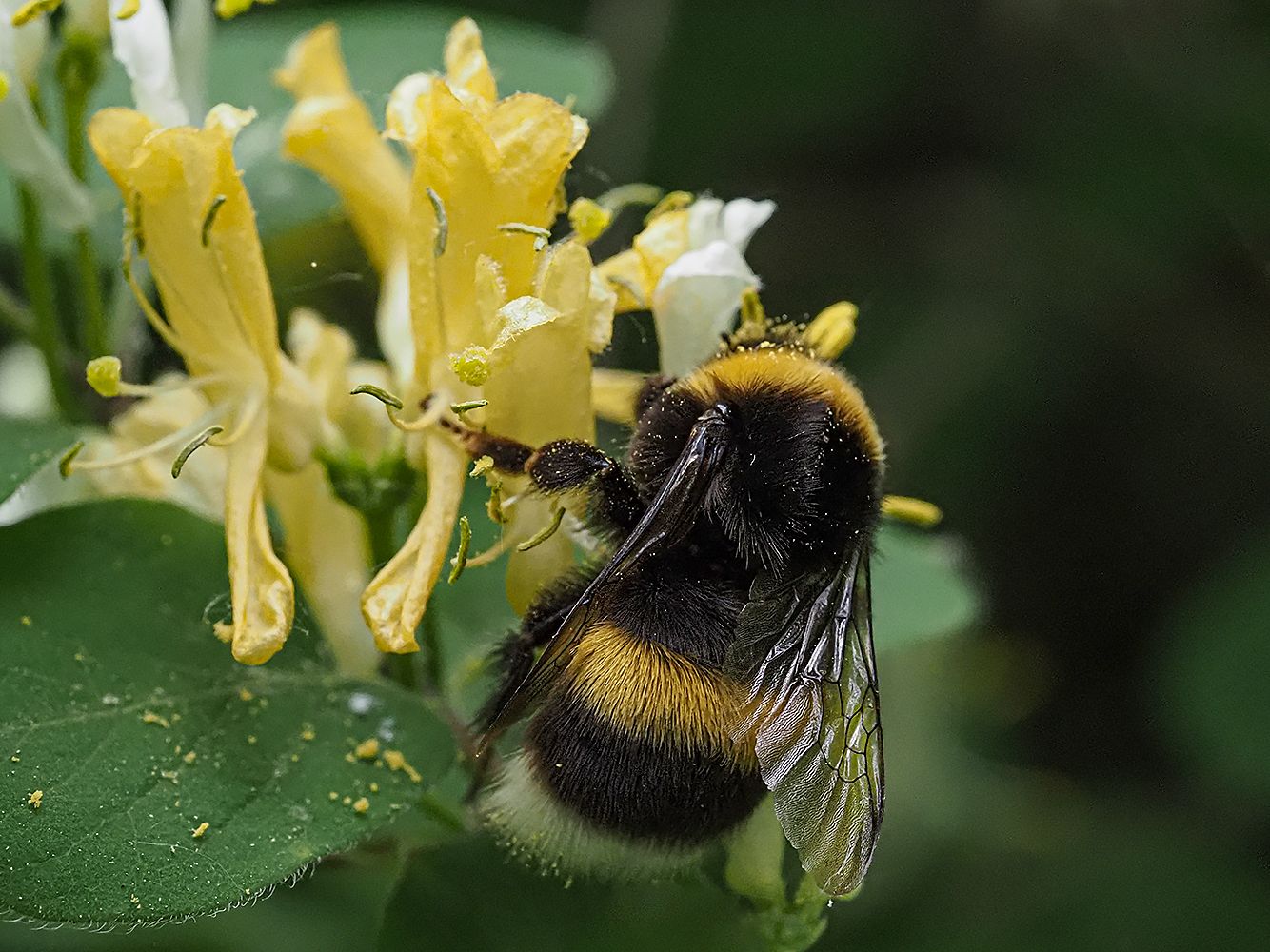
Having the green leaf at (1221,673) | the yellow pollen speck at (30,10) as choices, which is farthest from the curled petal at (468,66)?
the green leaf at (1221,673)

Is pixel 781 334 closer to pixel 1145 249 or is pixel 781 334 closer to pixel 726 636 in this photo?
pixel 726 636

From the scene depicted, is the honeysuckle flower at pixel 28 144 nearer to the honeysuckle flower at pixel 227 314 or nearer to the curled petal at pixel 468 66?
the honeysuckle flower at pixel 227 314

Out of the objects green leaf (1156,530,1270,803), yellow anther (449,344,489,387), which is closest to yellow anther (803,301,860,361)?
yellow anther (449,344,489,387)

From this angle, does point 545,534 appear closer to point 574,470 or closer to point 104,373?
point 574,470

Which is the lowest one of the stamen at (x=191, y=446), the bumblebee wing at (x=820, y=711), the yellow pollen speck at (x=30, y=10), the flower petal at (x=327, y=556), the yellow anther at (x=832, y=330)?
the flower petal at (x=327, y=556)

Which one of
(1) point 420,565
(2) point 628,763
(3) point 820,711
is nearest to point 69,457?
(1) point 420,565

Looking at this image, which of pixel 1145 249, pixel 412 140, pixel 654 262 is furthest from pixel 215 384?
pixel 1145 249
